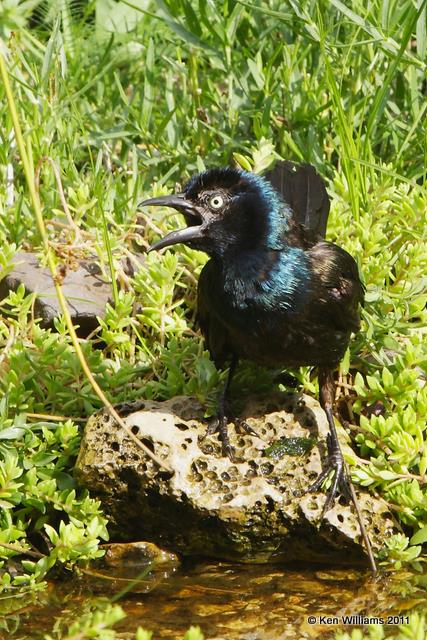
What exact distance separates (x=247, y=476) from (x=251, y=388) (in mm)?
599

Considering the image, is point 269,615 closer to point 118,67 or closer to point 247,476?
point 247,476

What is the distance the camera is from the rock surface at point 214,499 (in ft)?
12.1

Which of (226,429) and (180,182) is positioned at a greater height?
(180,182)

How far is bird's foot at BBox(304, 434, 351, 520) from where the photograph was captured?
3715 mm

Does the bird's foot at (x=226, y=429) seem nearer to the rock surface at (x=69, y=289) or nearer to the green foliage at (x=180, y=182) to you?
the green foliage at (x=180, y=182)

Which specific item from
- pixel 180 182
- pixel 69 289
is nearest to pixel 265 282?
pixel 69 289

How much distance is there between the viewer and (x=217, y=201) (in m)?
3.99

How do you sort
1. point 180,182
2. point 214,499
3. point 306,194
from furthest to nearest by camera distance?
point 180,182 < point 306,194 < point 214,499

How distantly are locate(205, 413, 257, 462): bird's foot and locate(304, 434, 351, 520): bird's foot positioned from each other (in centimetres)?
28

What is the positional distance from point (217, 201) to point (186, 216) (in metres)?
0.13

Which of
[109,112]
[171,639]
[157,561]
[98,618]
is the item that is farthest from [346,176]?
[98,618]

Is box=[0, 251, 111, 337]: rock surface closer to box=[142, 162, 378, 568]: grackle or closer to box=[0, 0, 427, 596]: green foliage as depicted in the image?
box=[0, 0, 427, 596]: green foliage

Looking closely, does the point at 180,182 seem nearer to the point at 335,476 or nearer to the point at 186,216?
the point at 186,216

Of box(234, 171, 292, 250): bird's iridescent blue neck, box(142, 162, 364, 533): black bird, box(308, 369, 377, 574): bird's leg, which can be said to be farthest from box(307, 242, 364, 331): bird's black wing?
box(308, 369, 377, 574): bird's leg
